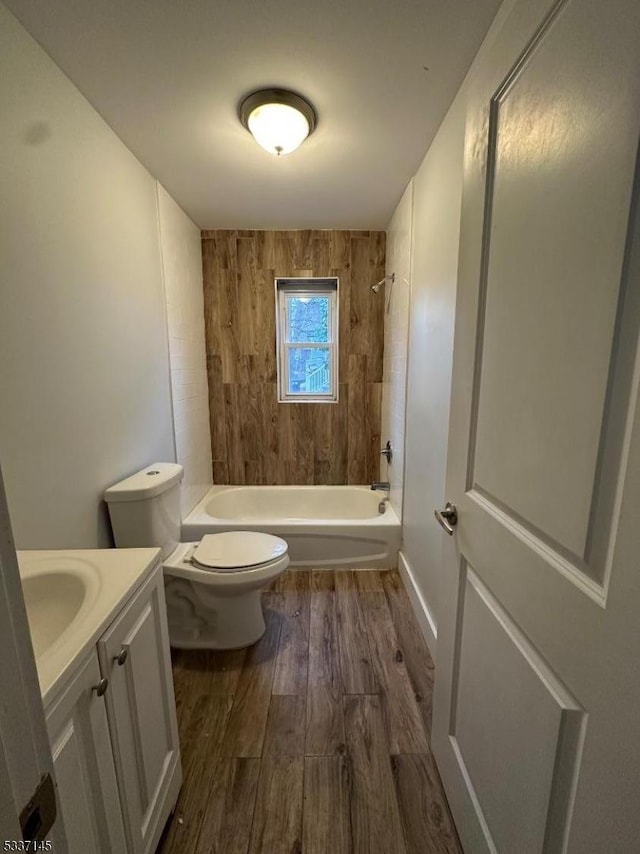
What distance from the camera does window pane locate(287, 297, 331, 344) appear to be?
2.88 metres


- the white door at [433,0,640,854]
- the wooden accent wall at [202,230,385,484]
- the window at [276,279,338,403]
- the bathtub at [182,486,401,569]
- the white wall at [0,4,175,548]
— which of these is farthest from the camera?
the window at [276,279,338,403]

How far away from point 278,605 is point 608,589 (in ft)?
6.07

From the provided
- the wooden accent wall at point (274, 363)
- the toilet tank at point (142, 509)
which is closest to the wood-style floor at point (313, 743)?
the toilet tank at point (142, 509)

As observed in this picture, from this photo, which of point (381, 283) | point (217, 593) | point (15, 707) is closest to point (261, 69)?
point (381, 283)

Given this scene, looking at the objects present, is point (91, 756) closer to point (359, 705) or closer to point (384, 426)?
point (359, 705)

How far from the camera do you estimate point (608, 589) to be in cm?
49

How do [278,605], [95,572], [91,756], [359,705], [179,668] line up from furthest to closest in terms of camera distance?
[278,605] → [179,668] → [359,705] → [95,572] → [91,756]

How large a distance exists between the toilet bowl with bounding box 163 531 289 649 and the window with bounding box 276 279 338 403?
1.49m

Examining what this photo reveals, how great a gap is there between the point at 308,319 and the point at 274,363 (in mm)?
455

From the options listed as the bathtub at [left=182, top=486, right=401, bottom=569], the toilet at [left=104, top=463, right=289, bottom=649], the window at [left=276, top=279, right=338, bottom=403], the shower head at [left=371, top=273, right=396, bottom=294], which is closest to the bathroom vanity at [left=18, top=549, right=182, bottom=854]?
the toilet at [left=104, top=463, right=289, bottom=649]

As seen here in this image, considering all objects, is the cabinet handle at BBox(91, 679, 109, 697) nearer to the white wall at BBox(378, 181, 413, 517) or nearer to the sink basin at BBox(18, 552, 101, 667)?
the sink basin at BBox(18, 552, 101, 667)

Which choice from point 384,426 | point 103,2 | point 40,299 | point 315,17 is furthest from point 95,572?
point 384,426

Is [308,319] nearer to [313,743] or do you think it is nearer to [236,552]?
[236,552]

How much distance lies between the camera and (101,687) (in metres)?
0.72
